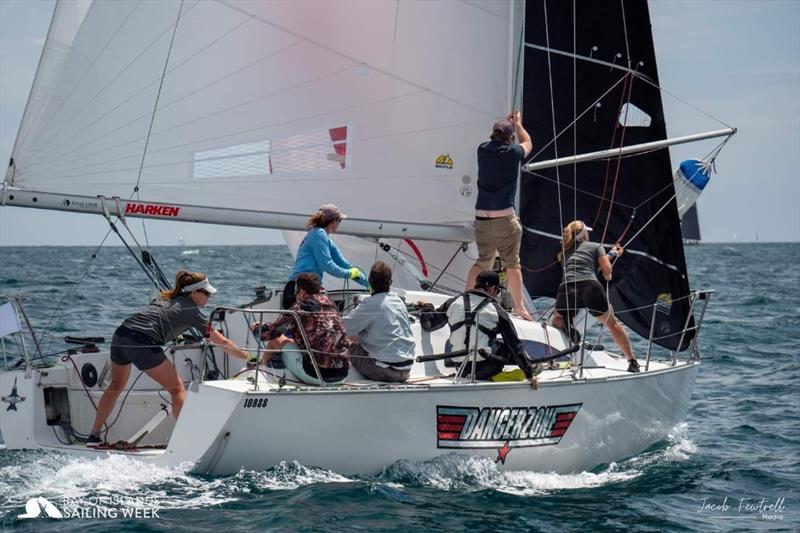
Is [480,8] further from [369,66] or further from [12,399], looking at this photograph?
[12,399]

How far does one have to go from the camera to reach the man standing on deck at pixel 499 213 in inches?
341

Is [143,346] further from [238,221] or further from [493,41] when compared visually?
[493,41]

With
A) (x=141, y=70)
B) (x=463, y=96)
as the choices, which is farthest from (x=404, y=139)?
(x=141, y=70)

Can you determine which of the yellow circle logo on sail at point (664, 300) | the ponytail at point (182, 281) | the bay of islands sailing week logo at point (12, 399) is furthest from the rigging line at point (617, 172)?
the bay of islands sailing week logo at point (12, 399)

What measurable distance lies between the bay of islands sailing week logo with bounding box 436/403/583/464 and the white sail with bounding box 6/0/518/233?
8.57ft

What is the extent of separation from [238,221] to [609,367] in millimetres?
3174

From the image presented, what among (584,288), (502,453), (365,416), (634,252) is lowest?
(502,453)

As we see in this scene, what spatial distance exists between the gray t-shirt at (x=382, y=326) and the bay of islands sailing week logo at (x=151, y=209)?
2.10m

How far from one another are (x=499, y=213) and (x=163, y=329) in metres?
2.96

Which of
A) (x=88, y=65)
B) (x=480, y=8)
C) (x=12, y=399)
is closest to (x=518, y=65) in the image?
(x=480, y=8)

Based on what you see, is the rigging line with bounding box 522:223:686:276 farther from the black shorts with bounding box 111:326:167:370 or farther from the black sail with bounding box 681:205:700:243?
the black sail with bounding box 681:205:700:243

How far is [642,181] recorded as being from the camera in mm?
10555

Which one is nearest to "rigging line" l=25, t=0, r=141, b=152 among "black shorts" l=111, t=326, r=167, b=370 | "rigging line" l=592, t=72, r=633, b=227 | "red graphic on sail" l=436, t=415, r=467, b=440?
"black shorts" l=111, t=326, r=167, b=370

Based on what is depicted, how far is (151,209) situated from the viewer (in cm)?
860
